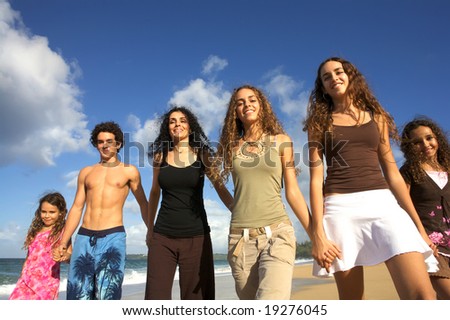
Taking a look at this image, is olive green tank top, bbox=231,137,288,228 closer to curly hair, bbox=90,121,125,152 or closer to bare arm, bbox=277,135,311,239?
bare arm, bbox=277,135,311,239

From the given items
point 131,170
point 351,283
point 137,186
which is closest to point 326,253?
point 351,283

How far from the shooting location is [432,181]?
415cm

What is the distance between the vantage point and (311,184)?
120 inches

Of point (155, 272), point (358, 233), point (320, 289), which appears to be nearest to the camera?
point (358, 233)

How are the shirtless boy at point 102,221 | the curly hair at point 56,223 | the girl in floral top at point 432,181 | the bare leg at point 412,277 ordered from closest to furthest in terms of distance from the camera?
the bare leg at point 412,277
the girl in floral top at point 432,181
the shirtless boy at point 102,221
the curly hair at point 56,223

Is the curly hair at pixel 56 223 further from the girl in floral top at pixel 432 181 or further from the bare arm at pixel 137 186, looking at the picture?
the girl in floral top at pixel 432 181

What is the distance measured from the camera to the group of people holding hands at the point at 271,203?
9.43 feet

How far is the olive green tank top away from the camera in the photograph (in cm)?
329

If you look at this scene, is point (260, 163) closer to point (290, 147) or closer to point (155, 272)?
point (290, 147)

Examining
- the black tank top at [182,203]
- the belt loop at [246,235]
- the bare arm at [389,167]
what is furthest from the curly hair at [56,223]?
the bare arm at [389,167]

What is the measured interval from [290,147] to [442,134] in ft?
7.08

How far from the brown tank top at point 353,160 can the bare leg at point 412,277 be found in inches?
21.8

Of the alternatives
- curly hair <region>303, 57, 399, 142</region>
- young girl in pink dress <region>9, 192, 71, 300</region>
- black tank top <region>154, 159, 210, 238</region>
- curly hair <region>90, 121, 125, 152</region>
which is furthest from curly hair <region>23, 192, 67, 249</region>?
curly hair <region>303, 57, 399, 142</region>
